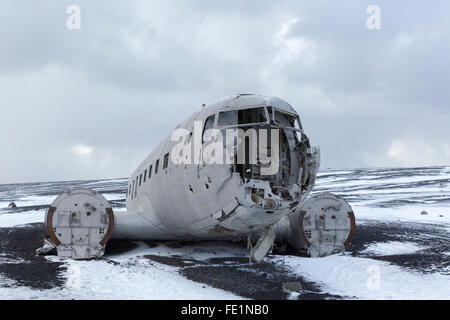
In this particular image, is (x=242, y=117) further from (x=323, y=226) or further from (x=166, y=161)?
(x=323, y=226)

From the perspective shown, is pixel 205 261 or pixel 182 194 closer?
pixel 182 194

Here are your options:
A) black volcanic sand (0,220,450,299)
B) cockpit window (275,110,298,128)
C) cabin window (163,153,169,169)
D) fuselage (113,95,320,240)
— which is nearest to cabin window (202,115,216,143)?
fuselage (113,95,320,240)

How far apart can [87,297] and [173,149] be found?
5755 mm

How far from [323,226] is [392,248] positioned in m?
3.21

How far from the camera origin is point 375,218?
1045 inches

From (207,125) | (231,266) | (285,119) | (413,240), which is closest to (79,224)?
(231,266)

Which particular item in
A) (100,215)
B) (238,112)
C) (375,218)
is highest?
(238,112)

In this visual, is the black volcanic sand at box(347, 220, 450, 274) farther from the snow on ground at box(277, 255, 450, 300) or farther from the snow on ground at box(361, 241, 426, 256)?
the snow on ground at box(277, 255, 450, 300)

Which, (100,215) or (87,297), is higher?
(100,215)

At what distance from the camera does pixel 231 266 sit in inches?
493

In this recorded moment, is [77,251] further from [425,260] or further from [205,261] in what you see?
[425,260]

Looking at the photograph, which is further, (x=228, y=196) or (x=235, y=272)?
(x=235, y=272)

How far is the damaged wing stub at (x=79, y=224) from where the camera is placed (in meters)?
13.6
